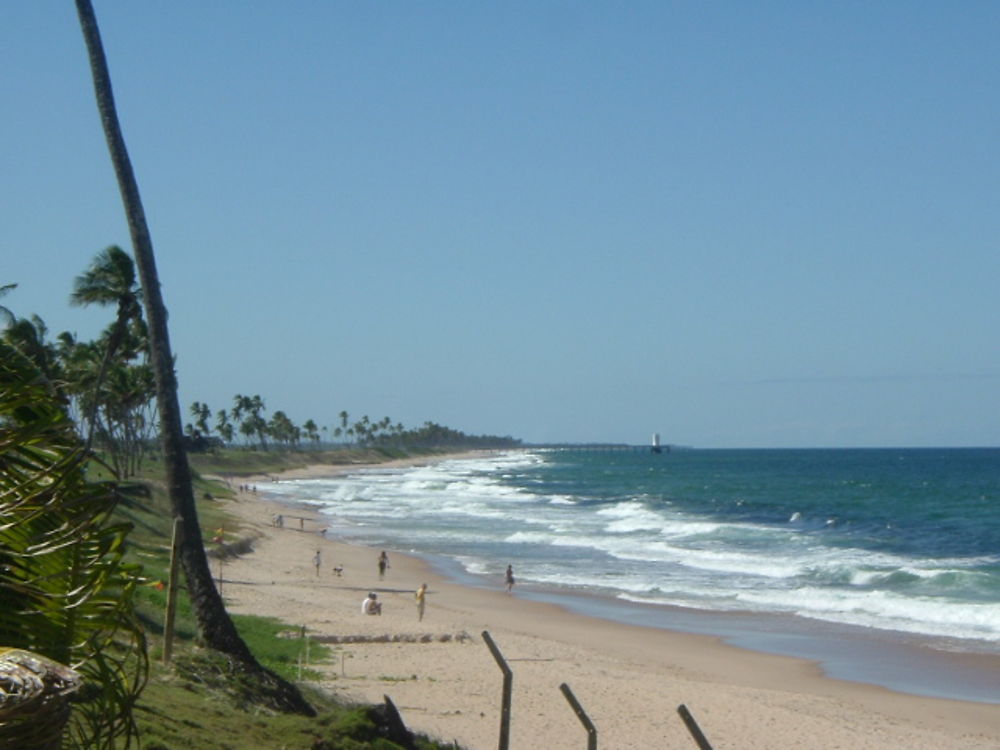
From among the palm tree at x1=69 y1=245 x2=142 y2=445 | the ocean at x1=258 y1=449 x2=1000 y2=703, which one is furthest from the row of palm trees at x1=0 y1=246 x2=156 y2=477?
the ocean at x1=258 y1=449 x2=1000 y2=703

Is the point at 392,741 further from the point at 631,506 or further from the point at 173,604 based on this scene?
the point at 631,506

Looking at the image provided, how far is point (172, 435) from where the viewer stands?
1186 centimetres

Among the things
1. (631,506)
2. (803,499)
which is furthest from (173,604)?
(803,499)

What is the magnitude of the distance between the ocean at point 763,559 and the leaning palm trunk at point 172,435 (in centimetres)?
1314

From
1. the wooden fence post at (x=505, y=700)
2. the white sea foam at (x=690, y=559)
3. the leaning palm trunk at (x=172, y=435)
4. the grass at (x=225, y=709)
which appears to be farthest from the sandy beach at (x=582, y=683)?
the white sea foam at (x=690, y=559)

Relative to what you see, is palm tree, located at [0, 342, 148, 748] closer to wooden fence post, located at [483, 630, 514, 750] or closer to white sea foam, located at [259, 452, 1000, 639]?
wooden fence post, located at [483, 630, 514, 750]

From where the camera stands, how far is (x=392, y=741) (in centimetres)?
952

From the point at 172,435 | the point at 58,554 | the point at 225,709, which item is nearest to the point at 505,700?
the point at 225,709

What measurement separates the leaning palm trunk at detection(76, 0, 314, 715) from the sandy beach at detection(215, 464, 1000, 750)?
2825 millimetres

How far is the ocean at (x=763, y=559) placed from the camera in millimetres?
24578

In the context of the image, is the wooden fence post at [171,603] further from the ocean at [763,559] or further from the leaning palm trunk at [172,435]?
the ocean at [763,559]

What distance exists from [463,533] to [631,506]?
21.2m

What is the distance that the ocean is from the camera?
24578 mm

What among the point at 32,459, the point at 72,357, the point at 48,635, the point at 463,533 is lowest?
the point at 463,533
